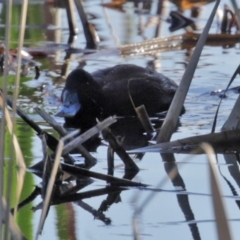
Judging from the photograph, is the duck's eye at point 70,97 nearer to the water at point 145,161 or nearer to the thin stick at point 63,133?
the water at point 145,161

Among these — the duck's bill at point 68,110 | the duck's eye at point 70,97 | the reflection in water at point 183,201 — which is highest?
the reflection in water at point 183,201

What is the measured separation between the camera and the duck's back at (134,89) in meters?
4.18

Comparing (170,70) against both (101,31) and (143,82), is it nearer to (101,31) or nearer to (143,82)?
(143,82)

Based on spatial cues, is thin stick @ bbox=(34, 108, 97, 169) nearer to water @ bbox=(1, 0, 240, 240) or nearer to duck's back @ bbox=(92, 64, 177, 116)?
water @ bbox=(1, 0, 240, 240)

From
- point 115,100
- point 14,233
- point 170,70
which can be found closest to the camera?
point 14,233

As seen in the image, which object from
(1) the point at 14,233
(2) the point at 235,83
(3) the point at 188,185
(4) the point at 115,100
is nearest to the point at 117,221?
(3) the point at 188,185

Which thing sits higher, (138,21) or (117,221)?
(117,221)

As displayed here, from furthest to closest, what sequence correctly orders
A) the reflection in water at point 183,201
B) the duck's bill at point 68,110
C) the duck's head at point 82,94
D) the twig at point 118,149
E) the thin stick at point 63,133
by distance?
1. the duck's head at point 82,94
2. the duck's bill at point 68,110
3. the thin stick at point 63,133
4. the twig at point 118,149
5. the reflection in water at point 183,201

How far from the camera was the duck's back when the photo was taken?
4.18m

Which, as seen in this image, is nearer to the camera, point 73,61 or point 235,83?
point 235,83

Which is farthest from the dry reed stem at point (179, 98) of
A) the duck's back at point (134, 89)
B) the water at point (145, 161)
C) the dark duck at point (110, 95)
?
the duck's back at point (134, 89)

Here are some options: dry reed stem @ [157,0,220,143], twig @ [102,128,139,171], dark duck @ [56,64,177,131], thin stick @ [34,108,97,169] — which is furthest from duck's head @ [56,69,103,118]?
twig @ [102,128,139,171]

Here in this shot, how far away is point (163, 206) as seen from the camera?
2.65 meters

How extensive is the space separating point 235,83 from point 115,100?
92 centimetres
